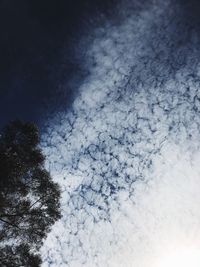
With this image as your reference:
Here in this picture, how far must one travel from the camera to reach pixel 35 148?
17375 mm

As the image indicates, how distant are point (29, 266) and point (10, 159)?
5.54 meters

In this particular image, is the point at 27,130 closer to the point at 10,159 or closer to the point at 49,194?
the point at 10,159

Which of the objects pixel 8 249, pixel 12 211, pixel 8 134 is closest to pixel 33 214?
pixel 12 211

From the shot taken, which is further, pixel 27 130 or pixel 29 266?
pixel 27 130

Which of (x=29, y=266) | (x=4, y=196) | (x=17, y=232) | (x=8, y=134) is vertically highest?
(x=8, y=134)

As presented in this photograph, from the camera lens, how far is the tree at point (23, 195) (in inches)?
629

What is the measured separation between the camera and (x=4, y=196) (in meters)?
16.0

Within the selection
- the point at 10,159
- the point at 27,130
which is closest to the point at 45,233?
the point at 10,159

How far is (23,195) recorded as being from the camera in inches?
654

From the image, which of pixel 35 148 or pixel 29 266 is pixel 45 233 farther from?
pixel 35 148

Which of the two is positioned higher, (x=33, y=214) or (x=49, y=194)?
(x=49, y=194)

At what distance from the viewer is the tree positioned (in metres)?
16.0

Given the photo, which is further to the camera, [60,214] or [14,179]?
[60,214]

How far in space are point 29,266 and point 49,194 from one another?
148 inches
